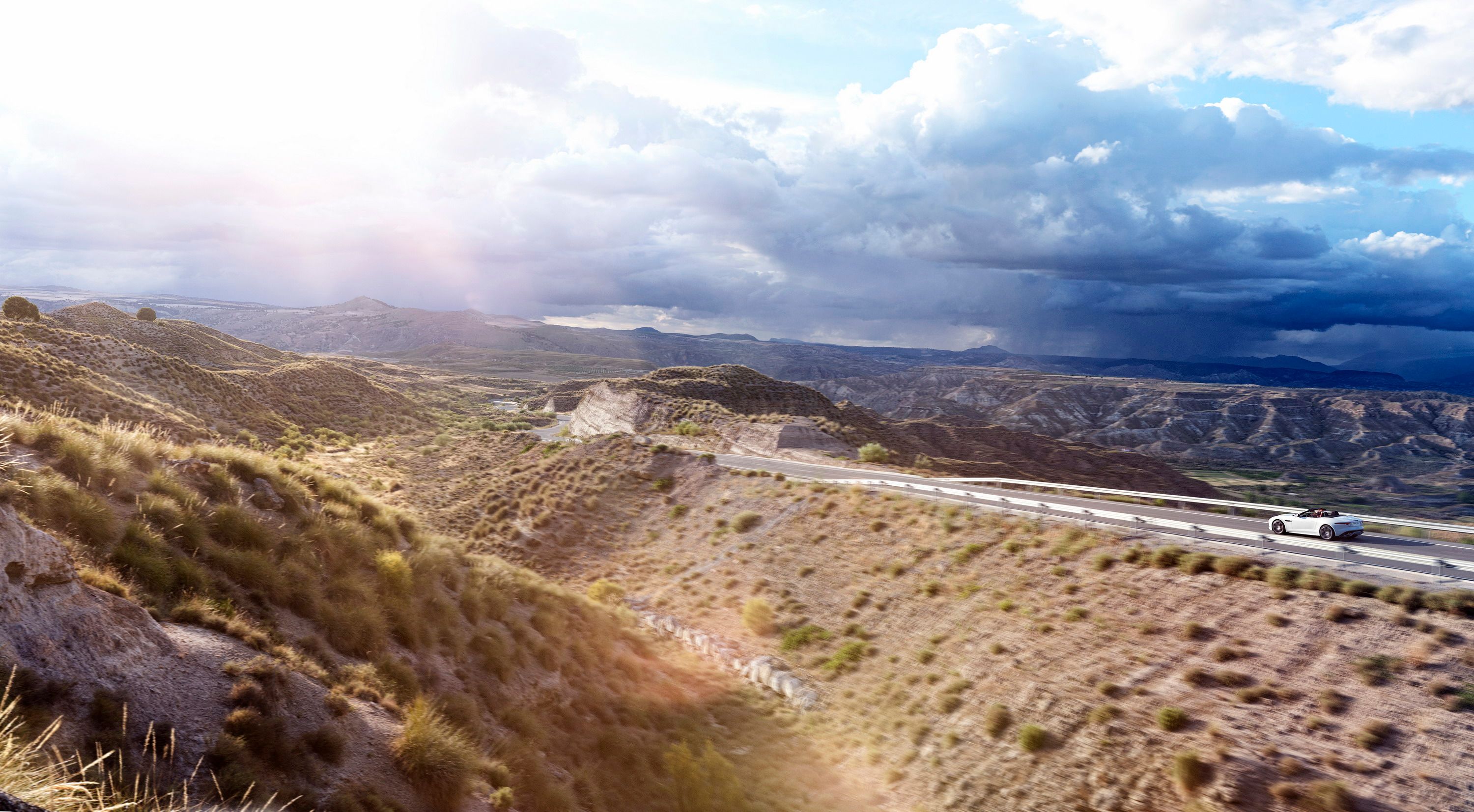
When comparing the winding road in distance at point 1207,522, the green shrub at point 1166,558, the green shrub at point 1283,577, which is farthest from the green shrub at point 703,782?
the winding road in distance at point 1207,522

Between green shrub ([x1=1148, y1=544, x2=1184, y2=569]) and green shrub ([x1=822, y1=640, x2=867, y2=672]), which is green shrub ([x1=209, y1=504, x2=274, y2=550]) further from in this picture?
green shrub ([x1=1148, y1=544, x2=1184, y2=569])

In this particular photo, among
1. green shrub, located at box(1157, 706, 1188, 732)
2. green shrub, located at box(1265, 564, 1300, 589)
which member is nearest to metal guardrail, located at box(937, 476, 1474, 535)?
green shrub, located at box(1265, 564, 1300, 589)

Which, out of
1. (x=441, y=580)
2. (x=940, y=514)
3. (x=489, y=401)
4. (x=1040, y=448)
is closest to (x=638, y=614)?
(x=441, y=580)

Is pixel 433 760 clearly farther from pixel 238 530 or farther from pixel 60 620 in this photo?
pixel 238 530

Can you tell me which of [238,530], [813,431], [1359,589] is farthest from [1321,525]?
[813,431]

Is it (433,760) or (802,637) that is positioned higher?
(433,760)

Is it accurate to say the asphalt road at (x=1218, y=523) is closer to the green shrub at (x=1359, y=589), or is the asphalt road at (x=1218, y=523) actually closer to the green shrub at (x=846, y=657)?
the green shrub at (x=1359, y=589)

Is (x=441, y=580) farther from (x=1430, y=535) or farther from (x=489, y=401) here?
(x=489, y=401)
